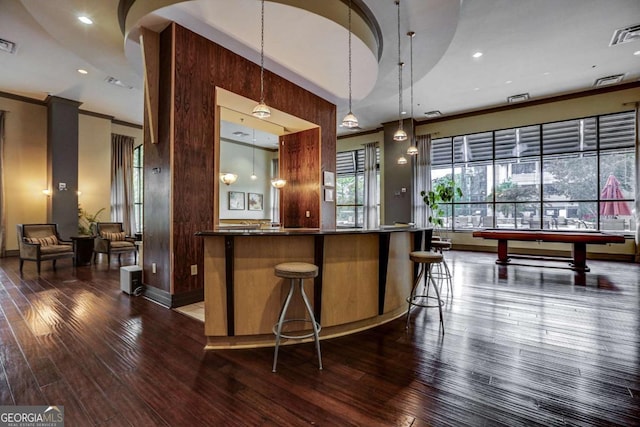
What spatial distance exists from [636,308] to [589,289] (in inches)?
37.6

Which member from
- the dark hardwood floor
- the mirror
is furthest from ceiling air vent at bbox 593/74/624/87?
the mirror

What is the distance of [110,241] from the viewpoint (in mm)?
6578

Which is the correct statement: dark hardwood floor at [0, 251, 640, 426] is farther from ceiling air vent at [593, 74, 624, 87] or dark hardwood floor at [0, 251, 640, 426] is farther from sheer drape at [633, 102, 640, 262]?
ceiling air vent at [593, 74, 624, 87]

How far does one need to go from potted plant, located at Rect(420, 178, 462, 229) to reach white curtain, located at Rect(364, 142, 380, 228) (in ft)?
5.85

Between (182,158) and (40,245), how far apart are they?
14.1 feet

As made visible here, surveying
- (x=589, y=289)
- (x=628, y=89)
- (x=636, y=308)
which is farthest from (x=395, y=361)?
(x=628, y=89)

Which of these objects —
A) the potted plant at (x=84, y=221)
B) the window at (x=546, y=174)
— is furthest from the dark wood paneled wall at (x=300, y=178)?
the potted plant at (x=84, y=221)

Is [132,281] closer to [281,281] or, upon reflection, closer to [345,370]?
[281,281]

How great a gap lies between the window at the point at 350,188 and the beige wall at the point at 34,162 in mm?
7875

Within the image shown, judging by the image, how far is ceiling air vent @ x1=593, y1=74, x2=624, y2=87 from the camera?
665cm

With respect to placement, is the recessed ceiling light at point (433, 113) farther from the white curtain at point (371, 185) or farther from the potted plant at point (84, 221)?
the potted plant at point (84, 221)

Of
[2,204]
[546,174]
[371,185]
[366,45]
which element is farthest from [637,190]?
[2,204]

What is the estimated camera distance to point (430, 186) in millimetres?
9742

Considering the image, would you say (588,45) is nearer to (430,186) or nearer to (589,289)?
(589,289)
